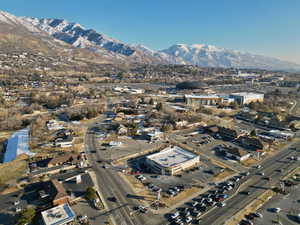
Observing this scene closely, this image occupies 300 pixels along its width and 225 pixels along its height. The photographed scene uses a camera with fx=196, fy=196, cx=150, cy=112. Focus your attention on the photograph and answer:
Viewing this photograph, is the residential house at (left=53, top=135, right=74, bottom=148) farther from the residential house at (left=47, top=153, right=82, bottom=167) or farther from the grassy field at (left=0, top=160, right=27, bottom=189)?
the grassy field at (left=0, top=160, right=27, bottom=189)

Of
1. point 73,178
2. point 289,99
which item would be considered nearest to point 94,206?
point 73,178

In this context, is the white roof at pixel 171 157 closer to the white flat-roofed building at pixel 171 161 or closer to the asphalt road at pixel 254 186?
the white flat-roofed building at pixel 171 161

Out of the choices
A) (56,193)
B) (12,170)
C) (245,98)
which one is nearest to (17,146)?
(12,170)

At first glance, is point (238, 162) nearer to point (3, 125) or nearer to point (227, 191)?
point (227, 191)

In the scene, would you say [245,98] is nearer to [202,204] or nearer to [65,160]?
[202,204]

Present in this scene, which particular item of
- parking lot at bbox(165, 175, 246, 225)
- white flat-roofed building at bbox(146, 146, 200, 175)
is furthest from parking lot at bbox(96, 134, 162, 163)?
parking lot at bbox(165, 175, 246, 225)
